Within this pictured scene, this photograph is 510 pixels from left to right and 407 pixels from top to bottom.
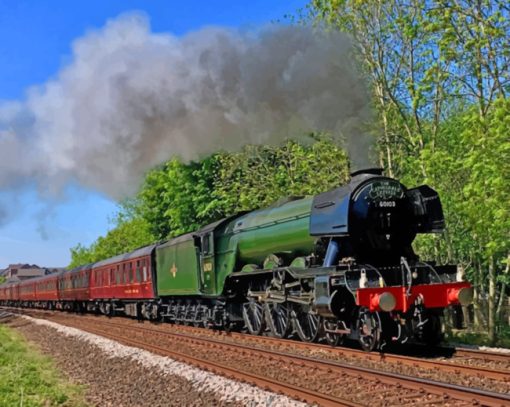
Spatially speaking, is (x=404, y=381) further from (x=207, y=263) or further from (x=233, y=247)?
(x=207, y=263)

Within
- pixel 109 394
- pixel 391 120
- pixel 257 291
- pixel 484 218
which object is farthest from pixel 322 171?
pixel 109 394

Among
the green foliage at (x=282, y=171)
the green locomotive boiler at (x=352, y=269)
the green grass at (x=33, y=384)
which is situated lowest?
the green grass at (x=33, y=384)

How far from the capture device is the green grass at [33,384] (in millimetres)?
9586

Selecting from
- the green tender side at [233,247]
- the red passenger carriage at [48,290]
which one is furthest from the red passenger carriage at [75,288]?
the green tender side at [233,247]

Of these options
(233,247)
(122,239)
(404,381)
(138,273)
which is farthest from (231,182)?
(122,239)

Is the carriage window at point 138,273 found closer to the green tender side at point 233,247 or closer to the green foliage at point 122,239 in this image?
the green tender side at point 233,247

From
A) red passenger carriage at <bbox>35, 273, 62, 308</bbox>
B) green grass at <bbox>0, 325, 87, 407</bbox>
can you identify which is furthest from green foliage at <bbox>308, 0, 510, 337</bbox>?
red passenger carriage at <bbox>35, 273, 62, 308</bbox>

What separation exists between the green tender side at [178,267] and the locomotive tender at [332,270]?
0.23 feet

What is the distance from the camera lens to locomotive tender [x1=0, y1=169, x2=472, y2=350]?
11128mm

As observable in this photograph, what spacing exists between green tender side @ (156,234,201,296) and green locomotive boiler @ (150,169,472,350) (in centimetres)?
304

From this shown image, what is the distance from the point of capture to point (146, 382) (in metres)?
10.4

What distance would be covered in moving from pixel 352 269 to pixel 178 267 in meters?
9.97

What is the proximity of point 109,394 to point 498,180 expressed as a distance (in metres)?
7.62

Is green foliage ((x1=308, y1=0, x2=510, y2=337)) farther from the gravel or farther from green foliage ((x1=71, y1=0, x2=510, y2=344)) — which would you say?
the gravel
